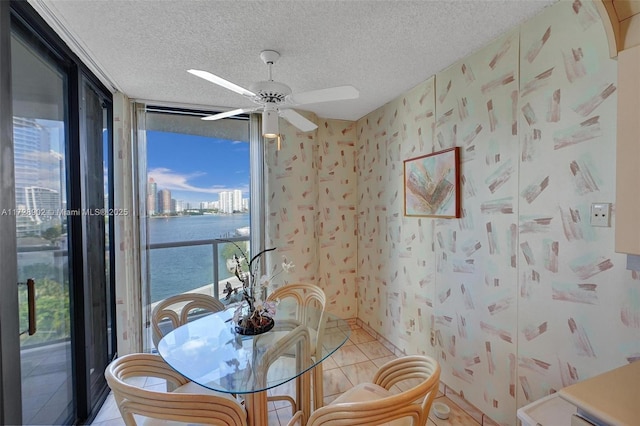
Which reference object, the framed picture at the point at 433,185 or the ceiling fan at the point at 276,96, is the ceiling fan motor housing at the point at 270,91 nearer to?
the ceiling fan at the point at 276,96

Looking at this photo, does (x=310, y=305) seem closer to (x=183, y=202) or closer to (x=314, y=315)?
(x=314, y=315)

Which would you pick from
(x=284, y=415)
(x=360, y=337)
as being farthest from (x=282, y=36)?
(x=360, y=337)

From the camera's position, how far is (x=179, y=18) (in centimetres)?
165

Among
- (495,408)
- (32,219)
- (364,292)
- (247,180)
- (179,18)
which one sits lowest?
(495,408)

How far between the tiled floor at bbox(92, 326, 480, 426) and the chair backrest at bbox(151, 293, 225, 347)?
2.71 feet

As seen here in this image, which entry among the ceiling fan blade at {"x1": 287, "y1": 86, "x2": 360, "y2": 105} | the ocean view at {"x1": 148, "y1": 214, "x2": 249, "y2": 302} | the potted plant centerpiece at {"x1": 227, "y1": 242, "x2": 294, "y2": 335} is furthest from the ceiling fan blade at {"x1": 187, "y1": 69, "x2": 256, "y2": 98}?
the ocean view at {"x1": 148, "y1": 214, "x2": 249, "y2": 302}

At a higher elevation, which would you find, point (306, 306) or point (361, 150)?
point (361, 150)

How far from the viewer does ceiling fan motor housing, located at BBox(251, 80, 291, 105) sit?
1718 millimetres

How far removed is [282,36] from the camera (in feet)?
5.97

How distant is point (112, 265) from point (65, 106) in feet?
4.99

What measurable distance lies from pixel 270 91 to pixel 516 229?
1.76 meters

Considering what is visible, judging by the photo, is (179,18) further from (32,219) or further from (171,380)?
(171,380)

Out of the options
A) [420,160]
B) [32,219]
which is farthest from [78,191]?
[420,160]

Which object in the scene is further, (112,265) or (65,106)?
(112,265)
